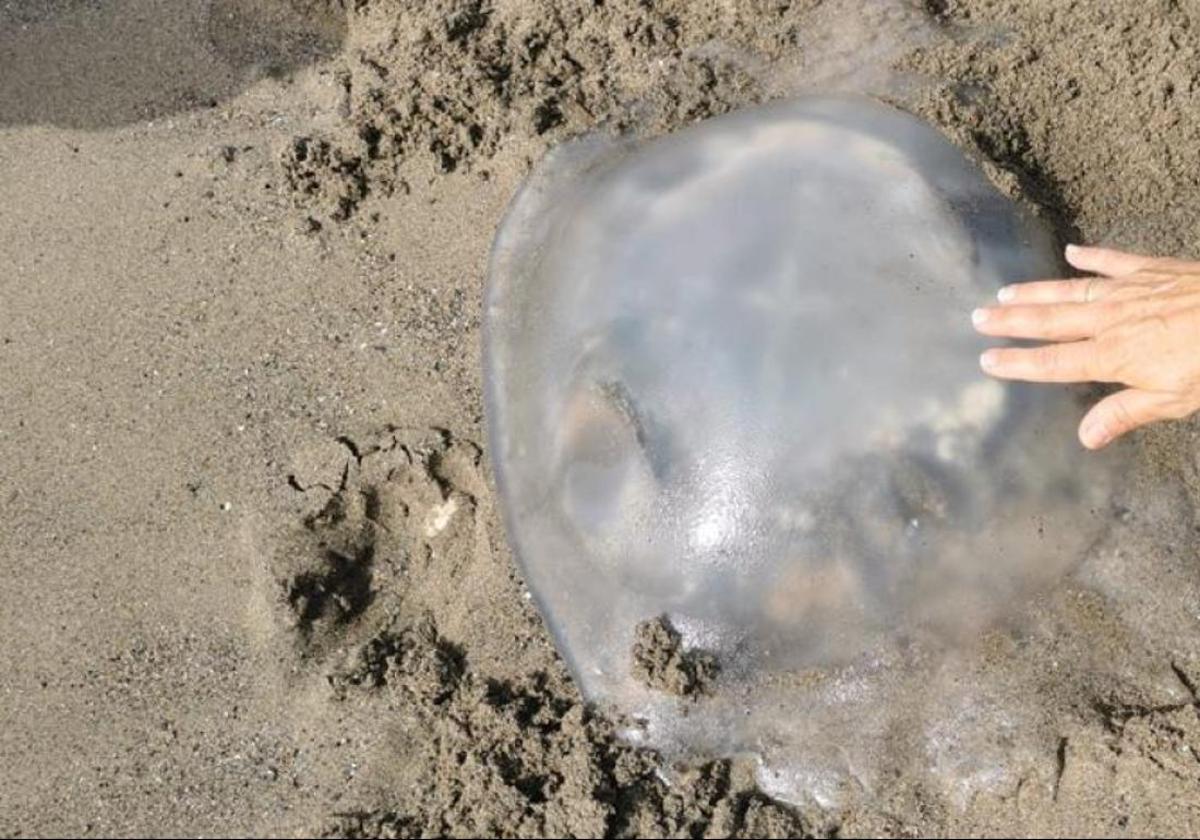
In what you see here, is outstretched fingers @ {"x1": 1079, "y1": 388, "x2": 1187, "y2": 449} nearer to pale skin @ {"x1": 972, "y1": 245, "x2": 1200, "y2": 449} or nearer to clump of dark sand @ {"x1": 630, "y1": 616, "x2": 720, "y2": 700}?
pale skin @ {"x1": 972, "y1": 245, "x2": 1200, "y2": 449}

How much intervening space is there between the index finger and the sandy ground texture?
43cm

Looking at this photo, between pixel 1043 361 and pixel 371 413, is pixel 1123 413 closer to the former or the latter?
pixel 1043 361

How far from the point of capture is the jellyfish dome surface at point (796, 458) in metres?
3.11

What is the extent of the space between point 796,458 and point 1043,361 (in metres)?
0.65

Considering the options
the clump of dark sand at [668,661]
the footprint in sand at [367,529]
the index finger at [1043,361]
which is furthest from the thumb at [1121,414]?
the footprint in sand at [367,529]

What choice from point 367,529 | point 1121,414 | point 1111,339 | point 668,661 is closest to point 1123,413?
point 1121,414

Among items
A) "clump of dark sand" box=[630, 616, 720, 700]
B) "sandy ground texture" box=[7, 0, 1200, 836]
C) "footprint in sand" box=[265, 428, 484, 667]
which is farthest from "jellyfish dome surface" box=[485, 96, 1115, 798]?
"footprint in sand" box=[265, 428, 484, 667]

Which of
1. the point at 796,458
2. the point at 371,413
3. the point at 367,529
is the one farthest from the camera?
the point at 371,413

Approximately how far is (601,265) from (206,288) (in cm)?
135

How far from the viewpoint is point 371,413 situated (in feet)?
12.4

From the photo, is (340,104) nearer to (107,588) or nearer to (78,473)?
(78,473)

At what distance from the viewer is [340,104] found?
166 inches

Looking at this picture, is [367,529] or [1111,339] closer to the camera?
[1111,339]

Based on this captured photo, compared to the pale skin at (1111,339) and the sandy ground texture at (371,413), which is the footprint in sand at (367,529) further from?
the pale skin at (1111,339)
